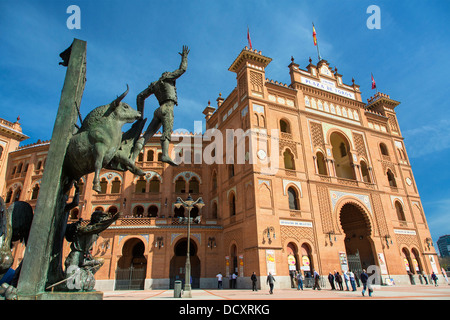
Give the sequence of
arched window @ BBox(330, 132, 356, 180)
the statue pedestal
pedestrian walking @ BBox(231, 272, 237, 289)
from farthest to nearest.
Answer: arched window @ BBox(330, 132, 356, 180)
pedestrian walking @ BBox(231, 272, 237, 289)
the statue pedestal

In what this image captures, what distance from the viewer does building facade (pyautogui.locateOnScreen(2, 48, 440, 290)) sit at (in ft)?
64.5

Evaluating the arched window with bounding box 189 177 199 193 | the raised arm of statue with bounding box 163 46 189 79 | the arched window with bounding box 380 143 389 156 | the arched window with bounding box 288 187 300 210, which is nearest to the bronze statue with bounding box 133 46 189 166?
the raised arm of statue with bounding box 163 46 189 79

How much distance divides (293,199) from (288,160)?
4.26 metres

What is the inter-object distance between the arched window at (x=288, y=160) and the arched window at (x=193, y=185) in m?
9.30

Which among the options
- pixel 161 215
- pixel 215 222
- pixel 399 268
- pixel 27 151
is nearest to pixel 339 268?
pixel 399 268

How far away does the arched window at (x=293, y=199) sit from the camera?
67.8ft

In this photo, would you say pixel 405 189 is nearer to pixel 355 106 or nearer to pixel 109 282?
pixel 355 106

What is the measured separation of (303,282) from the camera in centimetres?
1808

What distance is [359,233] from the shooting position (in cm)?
2356

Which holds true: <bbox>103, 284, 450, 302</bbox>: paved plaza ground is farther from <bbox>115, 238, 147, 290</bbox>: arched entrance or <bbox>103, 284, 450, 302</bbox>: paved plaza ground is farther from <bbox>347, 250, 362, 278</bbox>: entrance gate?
<bbox>115, 238, 147, 290</bbox>: arched entrance

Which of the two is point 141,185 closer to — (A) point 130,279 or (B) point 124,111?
(A) point 130,279

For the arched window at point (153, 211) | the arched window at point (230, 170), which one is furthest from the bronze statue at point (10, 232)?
the arched window at point (153, 211)

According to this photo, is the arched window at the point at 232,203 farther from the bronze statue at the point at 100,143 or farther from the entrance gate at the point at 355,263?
the bronze statue at the point at 100,143

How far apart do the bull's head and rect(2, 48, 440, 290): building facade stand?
14.9 meters
